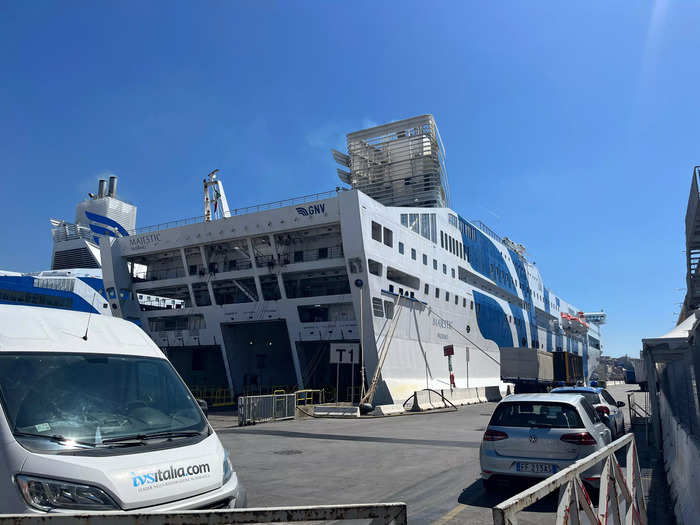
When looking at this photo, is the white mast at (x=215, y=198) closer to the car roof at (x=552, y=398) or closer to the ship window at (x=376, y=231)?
the ship window at (x=376, y=231)

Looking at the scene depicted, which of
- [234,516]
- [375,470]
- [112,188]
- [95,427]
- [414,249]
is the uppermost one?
[112,188]

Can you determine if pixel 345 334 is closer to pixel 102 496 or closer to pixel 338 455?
pixel 338 455

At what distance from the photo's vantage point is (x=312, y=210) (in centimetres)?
2883

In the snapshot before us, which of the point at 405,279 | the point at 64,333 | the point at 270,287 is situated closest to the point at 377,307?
the point at 405,279

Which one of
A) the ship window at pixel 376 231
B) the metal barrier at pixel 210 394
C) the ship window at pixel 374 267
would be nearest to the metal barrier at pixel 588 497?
the ship window at pixel 374 267

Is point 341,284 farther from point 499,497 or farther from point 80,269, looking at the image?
point 80,269

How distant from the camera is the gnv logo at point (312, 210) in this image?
2859cm

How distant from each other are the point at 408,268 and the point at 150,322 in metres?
20.0

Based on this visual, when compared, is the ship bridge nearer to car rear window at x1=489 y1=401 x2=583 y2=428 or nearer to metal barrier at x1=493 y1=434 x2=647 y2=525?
car rear window at x1=489 y1=401 x2=583 y2=428

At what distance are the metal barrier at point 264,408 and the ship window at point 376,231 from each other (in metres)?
11.2

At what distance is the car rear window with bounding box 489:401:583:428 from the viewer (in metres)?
7.39

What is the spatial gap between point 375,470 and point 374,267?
778 inches

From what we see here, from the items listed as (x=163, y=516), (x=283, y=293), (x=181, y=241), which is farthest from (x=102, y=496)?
(x=181, y=241)

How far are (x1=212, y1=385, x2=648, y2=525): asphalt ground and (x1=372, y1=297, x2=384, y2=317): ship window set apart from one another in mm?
11361
